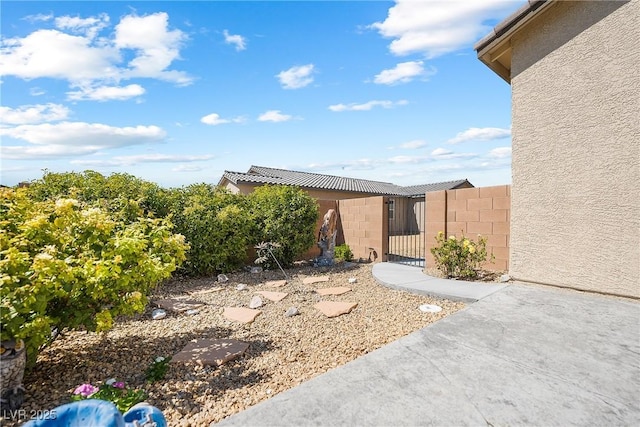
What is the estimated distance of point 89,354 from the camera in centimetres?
349

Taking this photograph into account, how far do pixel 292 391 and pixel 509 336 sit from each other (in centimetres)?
253

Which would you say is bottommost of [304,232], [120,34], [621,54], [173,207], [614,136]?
[304,232]

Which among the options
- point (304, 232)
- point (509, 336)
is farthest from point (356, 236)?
point (509, 336)

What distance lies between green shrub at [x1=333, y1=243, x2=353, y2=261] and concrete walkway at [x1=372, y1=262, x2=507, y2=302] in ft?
8.02

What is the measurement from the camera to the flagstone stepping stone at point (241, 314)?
4.68m

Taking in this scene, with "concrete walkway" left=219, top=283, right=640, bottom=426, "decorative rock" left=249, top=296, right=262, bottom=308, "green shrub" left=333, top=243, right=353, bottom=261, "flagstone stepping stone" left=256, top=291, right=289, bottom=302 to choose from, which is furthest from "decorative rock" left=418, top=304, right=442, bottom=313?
"green shrub" left=333, top=243, right=353, bottom=261

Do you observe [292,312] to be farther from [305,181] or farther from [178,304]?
[305,181]

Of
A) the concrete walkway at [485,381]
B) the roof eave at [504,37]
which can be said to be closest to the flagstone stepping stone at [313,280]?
the concrete walkway at [485,381]

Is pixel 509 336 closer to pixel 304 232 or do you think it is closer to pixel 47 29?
pixel 304 232

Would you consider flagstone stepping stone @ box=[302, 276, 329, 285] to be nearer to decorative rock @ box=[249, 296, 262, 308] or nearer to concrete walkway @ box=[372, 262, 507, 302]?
concrete walkway @ box=[372, 262, 507, 302]

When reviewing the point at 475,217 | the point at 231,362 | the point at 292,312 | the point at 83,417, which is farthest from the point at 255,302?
the point at 475,217

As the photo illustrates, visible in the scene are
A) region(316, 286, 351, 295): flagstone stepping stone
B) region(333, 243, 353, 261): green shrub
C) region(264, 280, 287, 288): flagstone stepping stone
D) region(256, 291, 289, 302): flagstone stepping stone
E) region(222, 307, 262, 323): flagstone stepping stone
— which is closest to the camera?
region(222, 307, 262, 323): flagstone stepping stone

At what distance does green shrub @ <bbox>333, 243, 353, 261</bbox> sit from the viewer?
9.88 meters

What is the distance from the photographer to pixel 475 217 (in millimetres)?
6996
